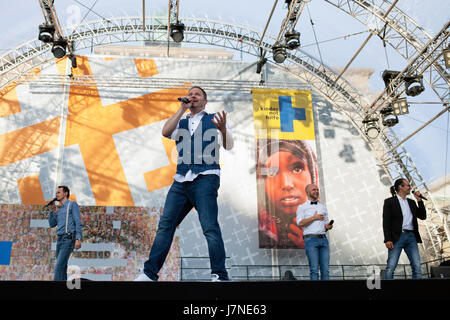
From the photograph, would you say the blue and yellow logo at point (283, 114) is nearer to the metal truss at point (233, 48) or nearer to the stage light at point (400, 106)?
the metal truss at point (233, 48)

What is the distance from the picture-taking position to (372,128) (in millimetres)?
9844

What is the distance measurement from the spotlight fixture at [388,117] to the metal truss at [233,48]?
29.3 inches

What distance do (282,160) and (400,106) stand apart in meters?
2.72

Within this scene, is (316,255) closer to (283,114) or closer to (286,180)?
(286,180)

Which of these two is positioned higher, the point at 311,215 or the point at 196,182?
the point at 311,215

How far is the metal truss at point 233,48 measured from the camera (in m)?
9.69

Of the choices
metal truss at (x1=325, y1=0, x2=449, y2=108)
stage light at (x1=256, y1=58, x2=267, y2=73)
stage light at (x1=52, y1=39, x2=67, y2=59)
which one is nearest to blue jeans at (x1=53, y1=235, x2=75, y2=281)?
stage light at (x1=52, y1=39, x2=67, y2=59)

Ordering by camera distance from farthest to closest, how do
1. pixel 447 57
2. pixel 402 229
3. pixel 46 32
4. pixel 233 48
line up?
pixel 233 48 → pixel 46 32 → pixel 447 57 → pixel 402 229

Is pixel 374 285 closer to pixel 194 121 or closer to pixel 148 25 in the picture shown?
pixel 194 121

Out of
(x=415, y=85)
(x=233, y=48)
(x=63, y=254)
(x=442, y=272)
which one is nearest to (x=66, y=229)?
(x=63, y=254)

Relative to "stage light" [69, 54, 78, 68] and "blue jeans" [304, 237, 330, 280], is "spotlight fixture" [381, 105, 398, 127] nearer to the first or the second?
"blue jeans" [304, 237, 330, 280]

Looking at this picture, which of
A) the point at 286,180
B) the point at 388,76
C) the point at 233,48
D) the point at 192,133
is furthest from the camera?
the point at 233,48

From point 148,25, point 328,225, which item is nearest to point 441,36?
point 328,225

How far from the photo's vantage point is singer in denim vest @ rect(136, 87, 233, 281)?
7.86 feet
